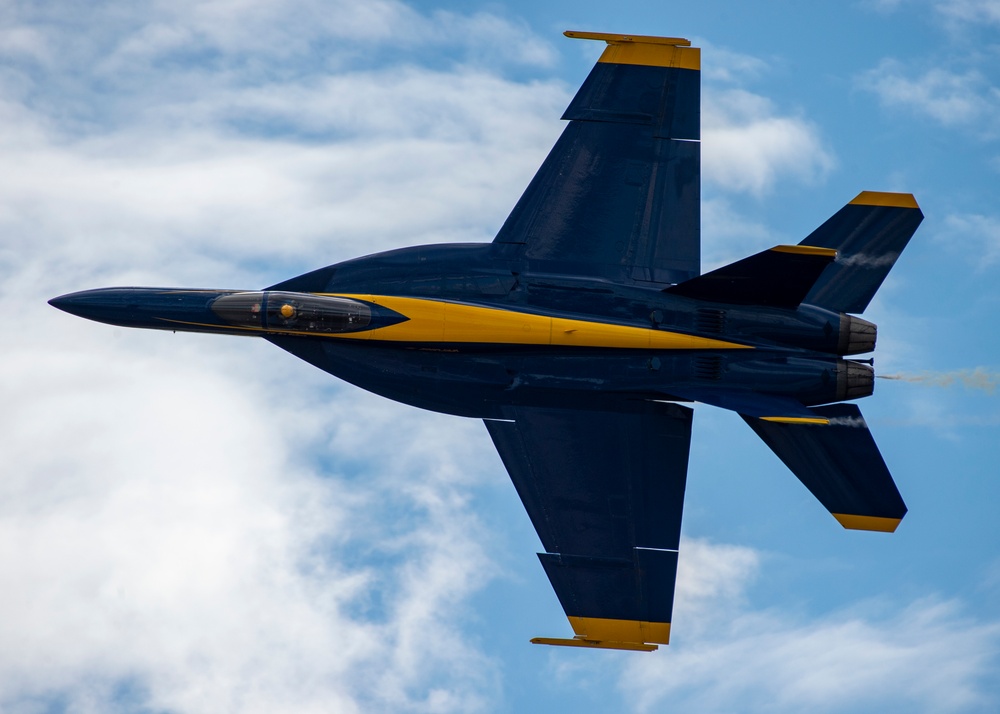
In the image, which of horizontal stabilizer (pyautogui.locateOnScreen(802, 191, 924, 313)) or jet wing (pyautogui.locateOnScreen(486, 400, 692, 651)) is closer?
jet wing (pyautogui.locateOnScreen(486, 400, 692, 651))

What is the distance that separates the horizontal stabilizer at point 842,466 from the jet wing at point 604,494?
1.64 meters

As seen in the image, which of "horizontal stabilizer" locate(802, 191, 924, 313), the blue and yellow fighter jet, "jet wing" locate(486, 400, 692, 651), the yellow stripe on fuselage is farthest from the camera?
"horizontal stabilizer" locate(802, 191, 924, 313)

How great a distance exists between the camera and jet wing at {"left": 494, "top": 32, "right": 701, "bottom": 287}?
1716 cm

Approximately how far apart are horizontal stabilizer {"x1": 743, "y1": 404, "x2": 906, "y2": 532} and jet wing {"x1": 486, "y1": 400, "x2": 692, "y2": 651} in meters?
1.64

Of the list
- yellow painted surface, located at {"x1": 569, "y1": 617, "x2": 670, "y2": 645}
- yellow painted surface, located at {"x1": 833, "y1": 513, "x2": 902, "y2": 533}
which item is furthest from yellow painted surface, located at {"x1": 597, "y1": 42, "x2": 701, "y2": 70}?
yellow painted surface, located at {"x1": 569, "y1": 617, "x2": 670, "y2": 645}

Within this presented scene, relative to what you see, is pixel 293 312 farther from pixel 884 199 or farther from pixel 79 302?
pixel 884 199

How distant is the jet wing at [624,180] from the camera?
17.2 meters

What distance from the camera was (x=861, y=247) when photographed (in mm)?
17062

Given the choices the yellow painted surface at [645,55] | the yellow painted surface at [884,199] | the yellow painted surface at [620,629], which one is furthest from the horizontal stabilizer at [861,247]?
the yellow painted surface at [620,629]

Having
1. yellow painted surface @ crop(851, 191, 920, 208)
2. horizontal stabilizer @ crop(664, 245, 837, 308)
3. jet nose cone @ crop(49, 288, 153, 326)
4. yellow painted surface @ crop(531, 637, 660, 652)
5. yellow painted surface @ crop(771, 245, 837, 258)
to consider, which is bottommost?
yellow painted surface @ crop(531, 637, 660, 652)

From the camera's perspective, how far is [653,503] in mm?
16844

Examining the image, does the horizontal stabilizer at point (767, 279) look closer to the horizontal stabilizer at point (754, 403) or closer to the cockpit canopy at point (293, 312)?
the horizontal stabilizer at point (754, 403)

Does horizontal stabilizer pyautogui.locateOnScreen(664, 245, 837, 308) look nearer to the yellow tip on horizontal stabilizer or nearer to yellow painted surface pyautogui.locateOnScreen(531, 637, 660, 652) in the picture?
the yellow tip on horizontal stabilizer

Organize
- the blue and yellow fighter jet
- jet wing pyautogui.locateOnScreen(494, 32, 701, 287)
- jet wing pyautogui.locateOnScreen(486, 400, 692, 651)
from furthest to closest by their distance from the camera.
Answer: jet wing pyautogui.locateOnScreen(494, 32, 701, 287) → jet wing pyautogui.locateOnScreen(486, 400, 692, 651) → the blue and yellow fighter jet
